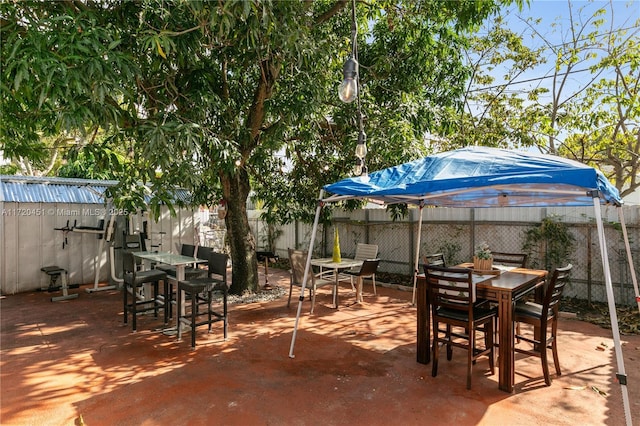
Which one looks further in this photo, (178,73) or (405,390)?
(178,73)

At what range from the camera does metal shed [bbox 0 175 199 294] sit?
24.5ft

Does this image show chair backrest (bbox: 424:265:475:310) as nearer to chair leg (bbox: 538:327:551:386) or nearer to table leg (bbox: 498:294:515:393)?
table leg (bbox: 498:294:515:393)

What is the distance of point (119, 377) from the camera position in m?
3.67

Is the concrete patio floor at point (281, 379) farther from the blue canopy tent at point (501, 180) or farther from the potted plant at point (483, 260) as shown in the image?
the potted plant at point (483, 260)

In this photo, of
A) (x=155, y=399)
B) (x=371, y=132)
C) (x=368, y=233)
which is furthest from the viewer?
(x=368, y=233)

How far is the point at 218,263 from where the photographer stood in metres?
5.09

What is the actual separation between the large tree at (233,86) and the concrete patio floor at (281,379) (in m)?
1.82

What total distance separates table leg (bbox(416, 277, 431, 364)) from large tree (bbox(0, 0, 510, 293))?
2354 mm

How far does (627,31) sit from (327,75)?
19.9 feet

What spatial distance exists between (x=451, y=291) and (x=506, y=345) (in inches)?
25.0

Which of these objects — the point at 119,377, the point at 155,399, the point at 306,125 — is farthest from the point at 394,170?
the point at 119,377

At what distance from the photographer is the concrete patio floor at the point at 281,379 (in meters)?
2.98

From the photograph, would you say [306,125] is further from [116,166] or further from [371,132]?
[116,166]

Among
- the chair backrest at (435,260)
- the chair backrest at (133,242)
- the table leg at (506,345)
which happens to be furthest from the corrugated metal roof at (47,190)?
the table leg at (506,345)
